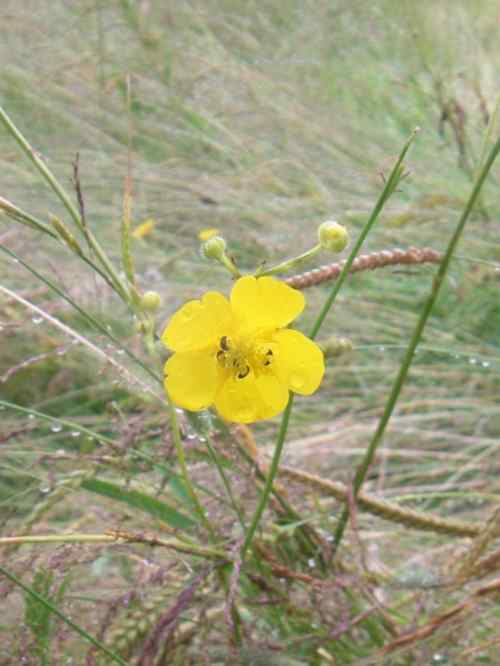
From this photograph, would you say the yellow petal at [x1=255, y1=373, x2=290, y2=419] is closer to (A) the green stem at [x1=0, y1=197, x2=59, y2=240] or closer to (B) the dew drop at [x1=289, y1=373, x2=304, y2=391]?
(B) the dew drop at [x1=289, y1=373, x2=304, y2=391]

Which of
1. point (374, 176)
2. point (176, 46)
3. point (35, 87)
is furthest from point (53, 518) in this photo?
point (176, 46)

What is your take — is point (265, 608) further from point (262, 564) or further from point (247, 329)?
point (247, 329)

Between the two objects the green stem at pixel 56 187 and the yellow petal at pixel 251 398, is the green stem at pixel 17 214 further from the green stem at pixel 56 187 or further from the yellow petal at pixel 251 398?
the yellow petal at pixel 251 398

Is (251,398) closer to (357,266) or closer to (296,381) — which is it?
(296,381)

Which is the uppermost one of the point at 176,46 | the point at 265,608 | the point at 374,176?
the point at 176,46

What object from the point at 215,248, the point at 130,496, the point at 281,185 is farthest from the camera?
the point at 281,185

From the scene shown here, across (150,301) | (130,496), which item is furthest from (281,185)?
(150,301)

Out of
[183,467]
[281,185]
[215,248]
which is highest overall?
[281,185]
